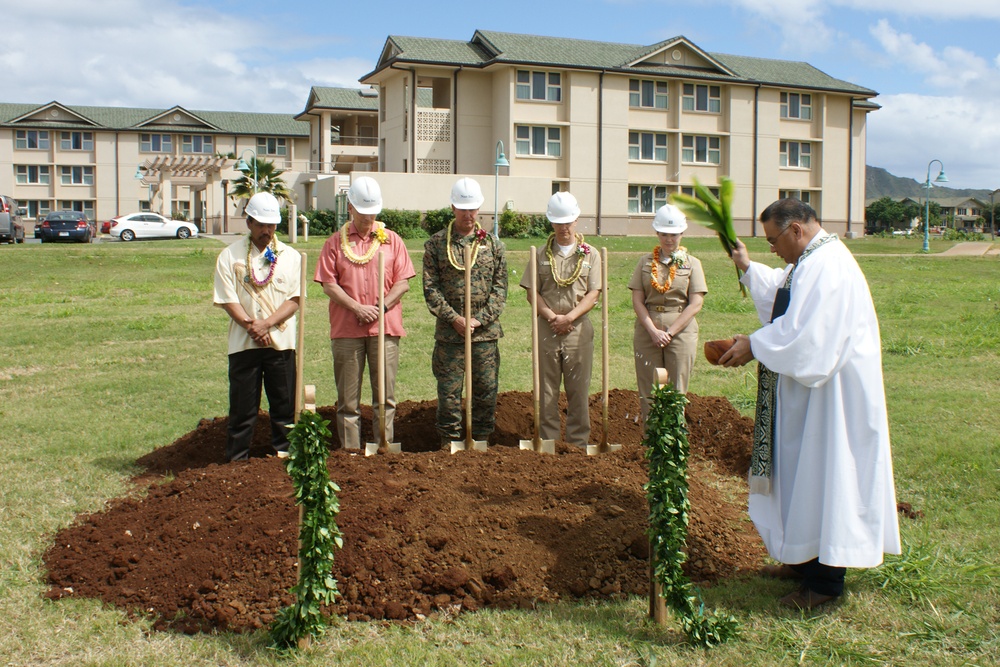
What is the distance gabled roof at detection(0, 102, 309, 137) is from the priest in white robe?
6185 cm

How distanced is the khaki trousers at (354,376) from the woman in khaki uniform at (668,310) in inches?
72.0

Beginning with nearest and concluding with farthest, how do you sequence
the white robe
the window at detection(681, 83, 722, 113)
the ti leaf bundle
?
the white robe → the ti leaf bundle → the window at detection(681, 83, 722, 113)

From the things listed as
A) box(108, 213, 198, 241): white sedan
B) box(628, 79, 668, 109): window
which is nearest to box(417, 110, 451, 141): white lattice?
box(628, 79, 668, 109): window

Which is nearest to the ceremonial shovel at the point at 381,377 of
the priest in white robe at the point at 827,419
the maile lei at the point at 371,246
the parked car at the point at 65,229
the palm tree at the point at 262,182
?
the maile lei at the point at 371,246

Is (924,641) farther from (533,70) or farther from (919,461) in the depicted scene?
(533,70)

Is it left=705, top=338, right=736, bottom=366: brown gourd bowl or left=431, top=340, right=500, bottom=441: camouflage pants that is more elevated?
left=705, top=338, right=736, bottom=366: brown gourd bowl

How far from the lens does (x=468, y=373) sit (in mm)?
6570

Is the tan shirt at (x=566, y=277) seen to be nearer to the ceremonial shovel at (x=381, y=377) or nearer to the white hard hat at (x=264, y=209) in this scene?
→ the ceremonial shovel at (x=381, y=377)

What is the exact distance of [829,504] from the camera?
14.0 ft

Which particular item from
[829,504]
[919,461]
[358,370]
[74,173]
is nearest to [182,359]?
[358,370]

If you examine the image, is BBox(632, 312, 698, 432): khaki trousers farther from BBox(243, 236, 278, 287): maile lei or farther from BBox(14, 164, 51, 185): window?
BBox(14, 164, 51, 185): window

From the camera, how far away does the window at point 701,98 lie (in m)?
45.0

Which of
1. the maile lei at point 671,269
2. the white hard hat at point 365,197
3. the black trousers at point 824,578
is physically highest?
the white hard hat at point 365,197

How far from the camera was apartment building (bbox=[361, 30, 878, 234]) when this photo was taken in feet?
136
